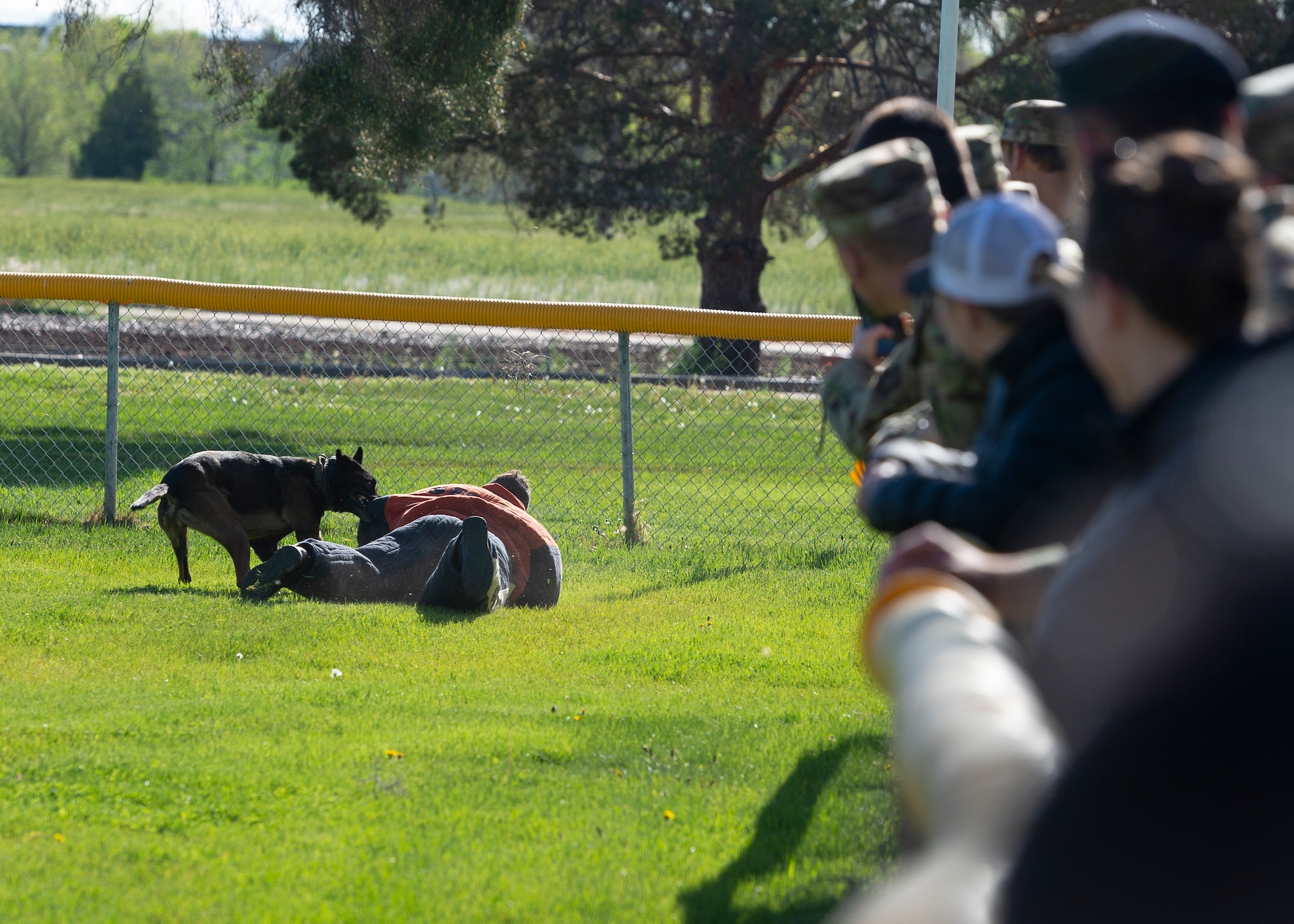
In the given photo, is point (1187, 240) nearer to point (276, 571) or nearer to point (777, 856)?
point (777, 856)

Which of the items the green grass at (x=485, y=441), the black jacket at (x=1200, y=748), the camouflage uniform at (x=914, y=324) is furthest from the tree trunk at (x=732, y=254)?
the black jacket at (x=1200, y=748)

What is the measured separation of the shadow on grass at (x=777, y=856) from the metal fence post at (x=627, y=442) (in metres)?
4.01

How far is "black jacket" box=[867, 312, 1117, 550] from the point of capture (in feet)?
6.64

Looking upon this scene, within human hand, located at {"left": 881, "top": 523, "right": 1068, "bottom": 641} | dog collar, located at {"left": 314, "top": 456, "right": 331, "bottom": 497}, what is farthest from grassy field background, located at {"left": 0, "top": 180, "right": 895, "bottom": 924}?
human hand, located at {"left": 881, "top": 523, "right": 1068, "bottom": 641}

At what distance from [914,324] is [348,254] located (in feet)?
156

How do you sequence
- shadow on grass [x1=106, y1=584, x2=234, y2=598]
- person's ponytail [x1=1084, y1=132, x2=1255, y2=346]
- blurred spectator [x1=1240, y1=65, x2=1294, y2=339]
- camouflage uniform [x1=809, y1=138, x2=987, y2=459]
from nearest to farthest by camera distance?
1. person's ponytail [x1=1084, y1=132, x2=1255, y2=346]
2. blurred spectator [x1=1240, y1=65, x2=1294, y2=339]
3. camouflage uniform [x1=809, y1=138, x2=987, y2=459]
4. shadow on grass [x1=106, y1=584, x2=234, y2=598]

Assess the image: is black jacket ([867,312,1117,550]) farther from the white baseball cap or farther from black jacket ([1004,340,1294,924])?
black jacket ([1004,340,1294,924])

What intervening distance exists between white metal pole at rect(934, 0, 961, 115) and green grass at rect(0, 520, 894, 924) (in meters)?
2.87

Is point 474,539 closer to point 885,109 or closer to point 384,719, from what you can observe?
point 384,719

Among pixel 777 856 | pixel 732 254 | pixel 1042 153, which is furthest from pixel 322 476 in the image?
pixel 732 254

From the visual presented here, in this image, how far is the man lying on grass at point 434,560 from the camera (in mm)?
6109

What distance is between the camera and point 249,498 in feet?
23.2

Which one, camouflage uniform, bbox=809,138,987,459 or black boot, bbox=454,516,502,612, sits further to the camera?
black boot, bbox=454,516,502,612

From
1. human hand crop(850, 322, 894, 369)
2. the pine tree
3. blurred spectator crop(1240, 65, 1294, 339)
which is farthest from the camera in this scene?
the pine tree
